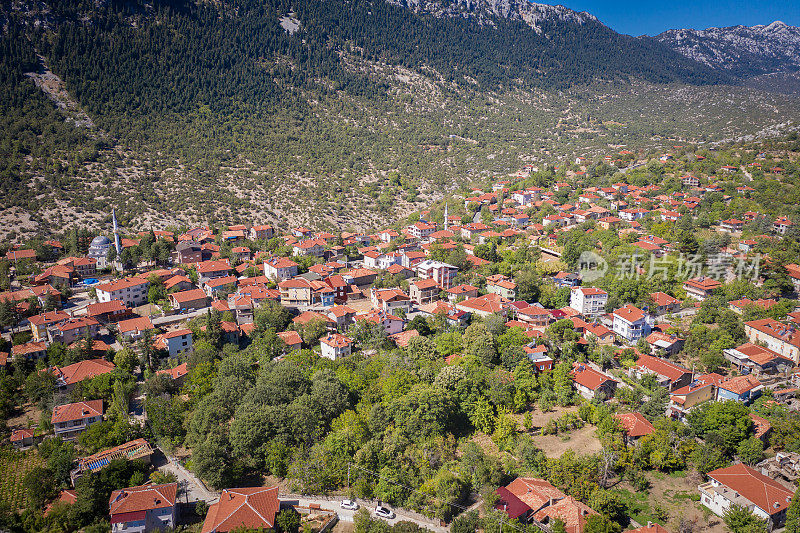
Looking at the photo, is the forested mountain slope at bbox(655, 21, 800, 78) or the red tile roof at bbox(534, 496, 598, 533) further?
the forested mountain slope at bbox(655, 21, 800, 78)

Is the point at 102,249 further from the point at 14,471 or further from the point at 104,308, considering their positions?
the point at 14,471

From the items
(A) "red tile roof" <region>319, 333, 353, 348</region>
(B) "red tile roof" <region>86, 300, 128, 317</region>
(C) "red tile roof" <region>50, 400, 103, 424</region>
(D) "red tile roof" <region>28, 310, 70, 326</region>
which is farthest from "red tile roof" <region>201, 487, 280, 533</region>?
(D) "red tile roof" <region>28, 310, 70, 326</region>

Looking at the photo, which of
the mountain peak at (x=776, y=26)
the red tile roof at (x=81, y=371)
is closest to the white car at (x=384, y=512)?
the red tile roof at (x=81, y=371)

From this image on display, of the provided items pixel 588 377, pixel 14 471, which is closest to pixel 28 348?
pixel 14 471

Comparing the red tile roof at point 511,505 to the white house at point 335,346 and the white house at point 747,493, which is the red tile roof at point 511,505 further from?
the white house at point 335,346

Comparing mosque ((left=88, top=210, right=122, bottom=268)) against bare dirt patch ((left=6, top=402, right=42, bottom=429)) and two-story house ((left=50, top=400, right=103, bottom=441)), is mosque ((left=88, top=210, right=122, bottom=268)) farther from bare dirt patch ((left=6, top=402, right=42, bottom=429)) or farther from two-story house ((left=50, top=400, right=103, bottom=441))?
two-story house ((left=50, top=400, right=103, bottom=441))

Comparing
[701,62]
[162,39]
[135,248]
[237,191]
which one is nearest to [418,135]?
[237,191]

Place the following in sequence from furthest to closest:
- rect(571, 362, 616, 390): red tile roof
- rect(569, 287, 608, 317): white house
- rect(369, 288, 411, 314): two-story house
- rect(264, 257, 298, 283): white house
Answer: rect(264, 257, 298, 283): white house, rect(569, 287, 608, 317): white house, rect(369, 288, 411, 314): two-story house, rect(571, 362, 616, 390): red tile roof
